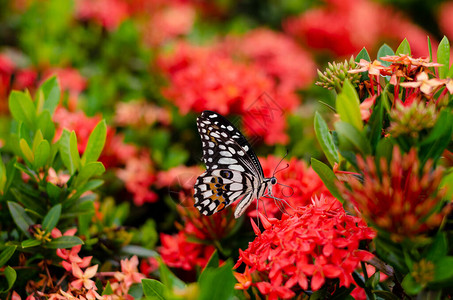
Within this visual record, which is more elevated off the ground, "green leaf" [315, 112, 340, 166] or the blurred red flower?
the blurred red flower

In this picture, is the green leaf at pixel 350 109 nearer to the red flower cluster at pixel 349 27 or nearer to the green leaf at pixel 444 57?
the green leaf at pixel 444 57

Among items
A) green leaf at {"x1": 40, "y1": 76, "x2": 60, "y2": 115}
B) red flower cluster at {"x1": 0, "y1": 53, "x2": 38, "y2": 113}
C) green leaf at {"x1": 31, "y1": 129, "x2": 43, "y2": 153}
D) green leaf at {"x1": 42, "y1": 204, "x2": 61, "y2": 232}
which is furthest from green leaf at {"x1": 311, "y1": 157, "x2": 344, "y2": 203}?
red flower cluster at {"x1": 0, "y1": 53, "x2": 38, "y2": 113}

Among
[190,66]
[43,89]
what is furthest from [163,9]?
[43,89]

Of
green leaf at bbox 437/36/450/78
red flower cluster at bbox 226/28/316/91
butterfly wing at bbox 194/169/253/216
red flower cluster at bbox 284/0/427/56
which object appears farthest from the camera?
red flower cluster at bbox 284/0/427/56

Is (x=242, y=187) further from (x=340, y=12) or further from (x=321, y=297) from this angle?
(x=340, y=12)

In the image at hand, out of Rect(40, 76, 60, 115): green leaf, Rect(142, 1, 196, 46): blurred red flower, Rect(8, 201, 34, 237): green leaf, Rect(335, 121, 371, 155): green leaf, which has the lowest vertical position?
Rect(8, 201, 34, 237): green leaf

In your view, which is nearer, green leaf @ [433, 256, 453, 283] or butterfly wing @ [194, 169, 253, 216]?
green leaf @ [433, 256, 453, 283]

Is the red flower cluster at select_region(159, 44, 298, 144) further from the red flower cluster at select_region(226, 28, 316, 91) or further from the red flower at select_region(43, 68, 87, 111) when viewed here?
the red flower at select_region(43, 68, 87, 111)
